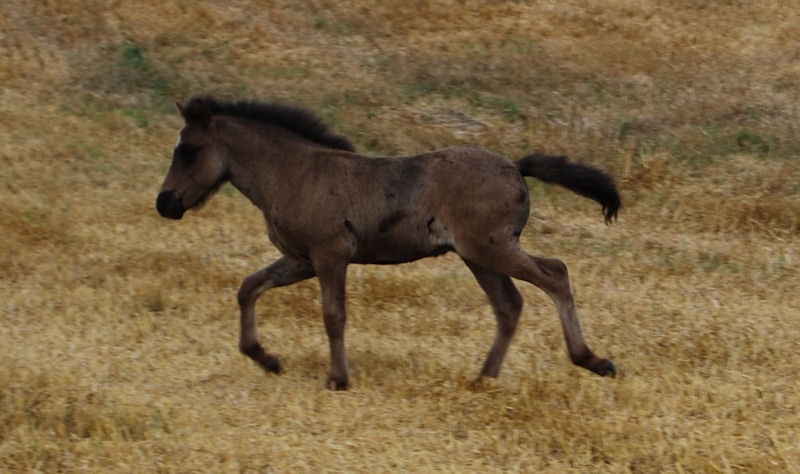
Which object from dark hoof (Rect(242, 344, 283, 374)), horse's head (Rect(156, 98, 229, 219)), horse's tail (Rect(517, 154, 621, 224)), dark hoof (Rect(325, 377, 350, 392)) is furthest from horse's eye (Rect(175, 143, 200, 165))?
horse's tail (Rect(517, 154, 621, 224))

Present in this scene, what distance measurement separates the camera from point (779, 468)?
6566 millimetres

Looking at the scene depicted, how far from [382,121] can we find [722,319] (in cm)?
946

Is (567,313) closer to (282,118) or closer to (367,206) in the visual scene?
(367,206)

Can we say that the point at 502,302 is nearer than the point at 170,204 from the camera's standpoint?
Yes

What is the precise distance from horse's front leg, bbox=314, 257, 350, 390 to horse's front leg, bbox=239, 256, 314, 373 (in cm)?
34

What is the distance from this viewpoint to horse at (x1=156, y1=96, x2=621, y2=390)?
828 cm

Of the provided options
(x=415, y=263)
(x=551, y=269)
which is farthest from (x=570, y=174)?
(x=415, y=263)

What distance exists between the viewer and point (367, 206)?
8.47 meters

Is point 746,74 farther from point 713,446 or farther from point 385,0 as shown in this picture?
point 713,446

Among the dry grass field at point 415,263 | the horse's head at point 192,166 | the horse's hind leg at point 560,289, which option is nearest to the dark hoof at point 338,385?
the dry grass field at point 415,263

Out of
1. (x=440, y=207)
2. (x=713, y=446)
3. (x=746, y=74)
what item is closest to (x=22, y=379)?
(x=440, y=207)

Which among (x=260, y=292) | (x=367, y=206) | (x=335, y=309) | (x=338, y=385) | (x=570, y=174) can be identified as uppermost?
(x=570, y=174)

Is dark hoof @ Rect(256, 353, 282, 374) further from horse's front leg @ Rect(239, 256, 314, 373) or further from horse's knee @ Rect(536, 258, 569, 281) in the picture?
horse's knee @ Rect(536, 258, 569, 281)

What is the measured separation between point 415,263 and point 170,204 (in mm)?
4414
